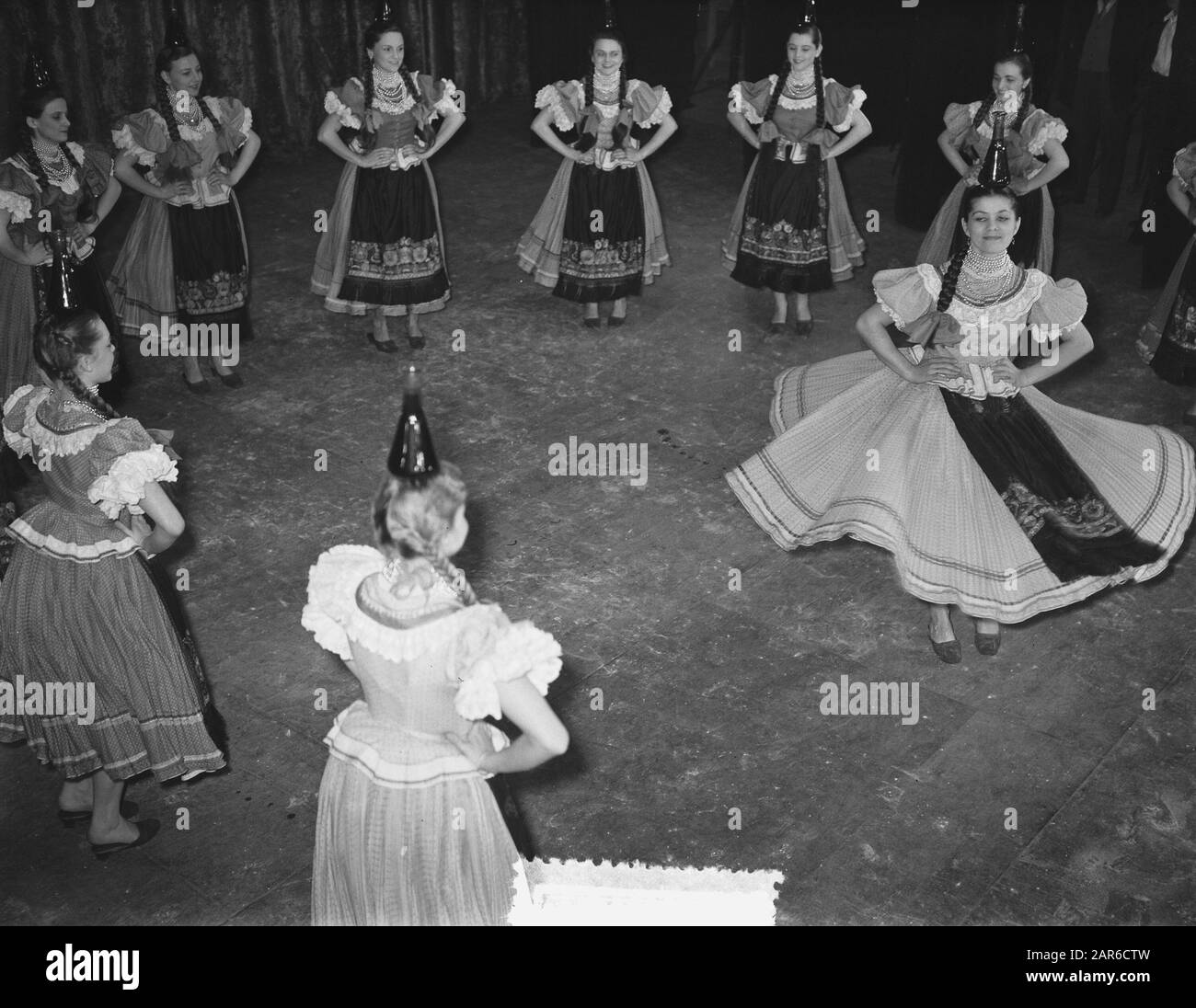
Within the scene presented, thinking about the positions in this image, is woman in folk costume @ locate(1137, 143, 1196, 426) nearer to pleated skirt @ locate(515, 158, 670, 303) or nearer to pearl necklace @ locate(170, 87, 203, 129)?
pleated skirt @ locate(515, 158, 670, 303)

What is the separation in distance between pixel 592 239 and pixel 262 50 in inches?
172

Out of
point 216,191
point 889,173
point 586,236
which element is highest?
point 216,191

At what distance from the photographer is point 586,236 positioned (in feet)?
26.5

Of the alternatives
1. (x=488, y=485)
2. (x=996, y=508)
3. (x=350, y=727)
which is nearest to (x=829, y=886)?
(x=996, y=508)

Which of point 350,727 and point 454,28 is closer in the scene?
point 350,727

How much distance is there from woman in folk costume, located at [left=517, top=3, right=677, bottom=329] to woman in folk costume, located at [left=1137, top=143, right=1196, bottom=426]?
8.88 ft

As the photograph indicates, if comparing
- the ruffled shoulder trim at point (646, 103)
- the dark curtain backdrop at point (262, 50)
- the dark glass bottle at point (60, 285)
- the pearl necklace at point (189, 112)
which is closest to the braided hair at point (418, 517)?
the dark glass bottle at point (60, 285)

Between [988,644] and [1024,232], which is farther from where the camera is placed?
[1024,232]

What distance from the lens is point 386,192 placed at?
7.68 metres

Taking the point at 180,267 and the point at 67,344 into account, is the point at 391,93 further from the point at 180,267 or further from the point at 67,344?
the point at 67,344

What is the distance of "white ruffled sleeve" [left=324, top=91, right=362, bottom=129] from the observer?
7.47 m

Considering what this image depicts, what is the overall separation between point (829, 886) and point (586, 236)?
4.51 metres

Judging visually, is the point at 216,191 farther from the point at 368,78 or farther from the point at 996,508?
the point at 996,508

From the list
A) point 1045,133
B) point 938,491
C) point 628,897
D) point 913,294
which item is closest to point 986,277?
point 913,294
